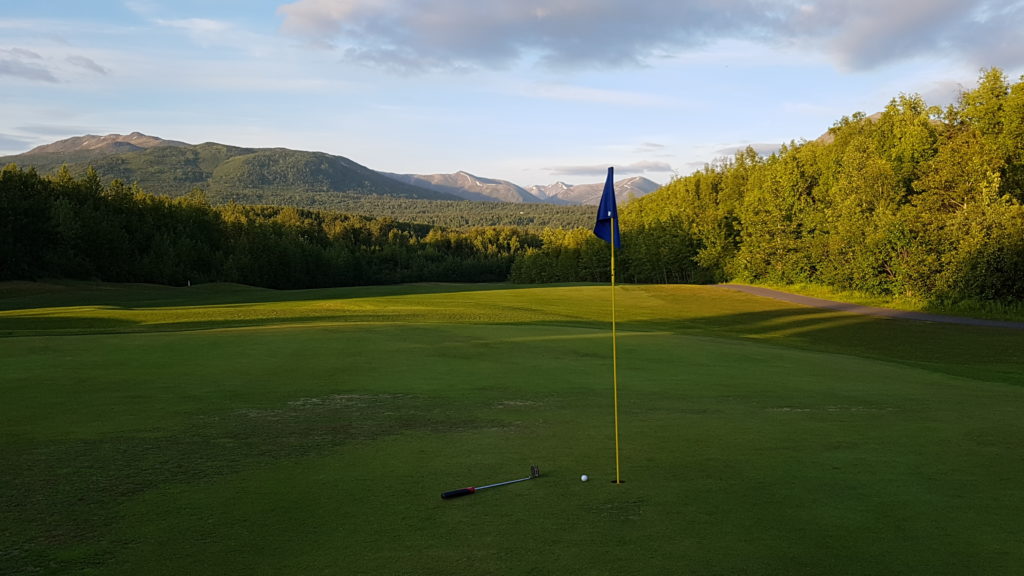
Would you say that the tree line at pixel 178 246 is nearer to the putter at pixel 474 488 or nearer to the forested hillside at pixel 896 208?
the forested hillside at pixel 896 208

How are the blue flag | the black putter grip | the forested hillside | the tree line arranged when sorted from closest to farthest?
the black putter grip
the blue flag
the forested hillside
the tree line

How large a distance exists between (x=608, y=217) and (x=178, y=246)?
88.7 m

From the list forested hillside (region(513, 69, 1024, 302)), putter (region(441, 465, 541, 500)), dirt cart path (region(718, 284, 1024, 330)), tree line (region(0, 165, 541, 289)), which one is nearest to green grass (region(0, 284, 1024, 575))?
putter (region(441, 465, 541, 500))

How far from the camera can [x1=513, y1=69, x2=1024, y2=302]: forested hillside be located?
42.8m

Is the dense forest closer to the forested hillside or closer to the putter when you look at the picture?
the forested hillside

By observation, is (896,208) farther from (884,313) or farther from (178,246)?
(178,246)

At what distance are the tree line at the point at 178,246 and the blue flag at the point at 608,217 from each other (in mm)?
75925

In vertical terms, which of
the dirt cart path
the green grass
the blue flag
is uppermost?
the blue flag

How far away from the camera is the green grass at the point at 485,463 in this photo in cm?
512

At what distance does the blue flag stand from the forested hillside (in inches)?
1742

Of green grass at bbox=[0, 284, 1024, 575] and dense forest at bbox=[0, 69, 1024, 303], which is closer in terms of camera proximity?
green grass at bbox=[0, 284, 1024, 575]

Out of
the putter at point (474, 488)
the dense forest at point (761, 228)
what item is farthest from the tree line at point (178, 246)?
the putter at point (474, 488)

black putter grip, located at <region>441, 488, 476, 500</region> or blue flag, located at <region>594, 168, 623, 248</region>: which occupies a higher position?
blue flag, located at <region>594, 168, 623, 248</region>

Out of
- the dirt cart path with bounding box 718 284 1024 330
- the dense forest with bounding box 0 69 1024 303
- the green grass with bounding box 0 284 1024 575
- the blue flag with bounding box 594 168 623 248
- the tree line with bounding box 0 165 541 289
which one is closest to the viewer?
the green grass with bounding box 0 284 1024 575
